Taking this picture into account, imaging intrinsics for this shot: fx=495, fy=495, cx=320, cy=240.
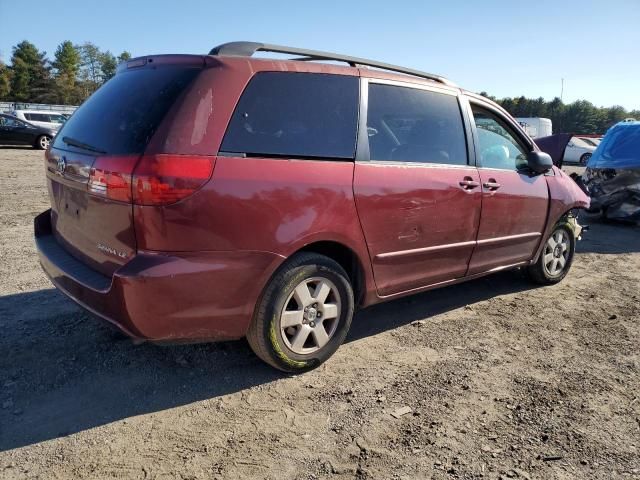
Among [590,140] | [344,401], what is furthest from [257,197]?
[590,140]

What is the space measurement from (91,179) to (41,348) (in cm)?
137

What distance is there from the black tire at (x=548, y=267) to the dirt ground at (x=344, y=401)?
2.49 ft

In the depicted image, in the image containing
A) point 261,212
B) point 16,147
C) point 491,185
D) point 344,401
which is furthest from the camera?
point 16,147

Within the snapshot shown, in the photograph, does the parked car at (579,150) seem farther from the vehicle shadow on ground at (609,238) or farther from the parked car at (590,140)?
the vehicle shadow on ground at (609,238)

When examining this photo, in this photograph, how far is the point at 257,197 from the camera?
269 centimetres

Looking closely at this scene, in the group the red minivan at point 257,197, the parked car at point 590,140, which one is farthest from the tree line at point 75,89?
the red minivan at point 257,197

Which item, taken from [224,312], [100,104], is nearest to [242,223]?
[224,312]

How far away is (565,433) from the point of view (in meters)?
2.67

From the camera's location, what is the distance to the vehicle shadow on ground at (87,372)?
8.66 ft

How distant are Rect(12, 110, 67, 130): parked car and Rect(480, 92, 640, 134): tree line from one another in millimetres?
47827

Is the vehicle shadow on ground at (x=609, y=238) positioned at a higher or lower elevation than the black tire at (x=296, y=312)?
lower

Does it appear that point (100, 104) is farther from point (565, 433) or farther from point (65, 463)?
point (565, 433)

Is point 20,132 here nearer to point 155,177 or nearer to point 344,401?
point 155,177

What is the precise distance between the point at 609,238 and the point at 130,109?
768cm
